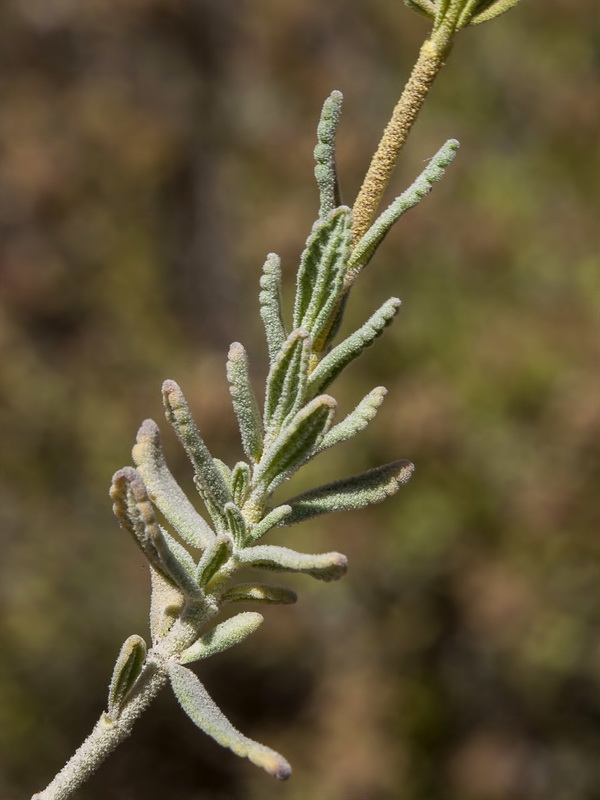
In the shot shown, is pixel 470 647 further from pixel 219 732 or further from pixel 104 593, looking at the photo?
pixel 219 732

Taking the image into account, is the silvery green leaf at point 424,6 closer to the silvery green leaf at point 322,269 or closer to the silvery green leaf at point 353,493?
the silvery green leaf at point 322,269

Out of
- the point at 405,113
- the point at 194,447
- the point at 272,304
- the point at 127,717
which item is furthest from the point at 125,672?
the point at 405,113

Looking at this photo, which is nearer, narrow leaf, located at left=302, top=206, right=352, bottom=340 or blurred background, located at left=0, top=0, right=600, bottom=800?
narrow leaf, located at left=302, top=206, right=352, bottom=340

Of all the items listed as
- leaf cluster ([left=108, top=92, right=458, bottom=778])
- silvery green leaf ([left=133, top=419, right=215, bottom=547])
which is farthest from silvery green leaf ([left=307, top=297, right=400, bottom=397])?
silvery green leaf ([left=133, top=419, right=215, bottom=547])

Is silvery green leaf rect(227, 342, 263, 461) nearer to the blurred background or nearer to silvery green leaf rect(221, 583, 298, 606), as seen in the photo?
silvery green leaf rect(221, 583, 298, 606)

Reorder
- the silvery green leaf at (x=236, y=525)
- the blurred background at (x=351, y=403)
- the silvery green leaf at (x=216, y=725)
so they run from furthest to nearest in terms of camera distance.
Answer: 1. the blurred background at (x=351, y=403)
2. the silvery green leaf at (x=236, y=525)
3. the silvery green leaf at (x=216, y=725)

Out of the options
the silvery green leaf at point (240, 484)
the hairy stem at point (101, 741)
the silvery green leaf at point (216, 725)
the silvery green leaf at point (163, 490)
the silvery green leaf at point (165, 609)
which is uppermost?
the silvery green leaf at point (240, 484)

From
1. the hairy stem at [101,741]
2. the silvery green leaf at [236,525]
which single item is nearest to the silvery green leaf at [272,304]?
the silvery green leaf at [236,525]
